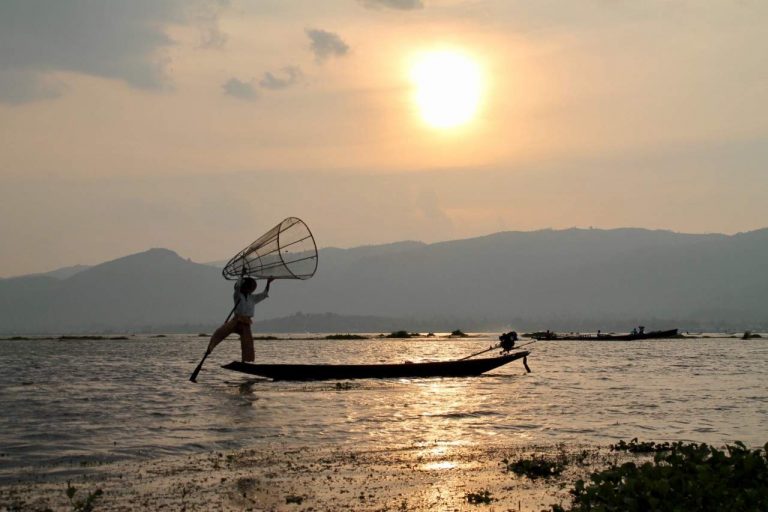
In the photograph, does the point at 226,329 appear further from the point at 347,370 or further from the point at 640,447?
the point at 640,447

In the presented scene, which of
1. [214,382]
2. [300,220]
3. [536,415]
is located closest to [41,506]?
[536,415]

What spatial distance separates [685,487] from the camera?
39.0ft

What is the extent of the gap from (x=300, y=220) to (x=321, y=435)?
47.6ft

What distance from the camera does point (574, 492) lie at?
13.3 m

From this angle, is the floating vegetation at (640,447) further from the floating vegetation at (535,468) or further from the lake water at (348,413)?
the floating vegetation at (535,468)

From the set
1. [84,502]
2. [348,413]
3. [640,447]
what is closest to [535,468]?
[640,447]

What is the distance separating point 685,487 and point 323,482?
6418 mm

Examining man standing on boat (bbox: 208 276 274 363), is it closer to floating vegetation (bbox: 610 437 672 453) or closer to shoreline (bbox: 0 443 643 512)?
shoreline (bbox: 0 443 643 512)

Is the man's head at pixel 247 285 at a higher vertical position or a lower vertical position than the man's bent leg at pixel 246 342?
higher

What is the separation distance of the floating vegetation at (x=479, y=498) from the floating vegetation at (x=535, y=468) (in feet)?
6.12

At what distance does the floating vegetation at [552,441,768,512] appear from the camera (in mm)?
11406

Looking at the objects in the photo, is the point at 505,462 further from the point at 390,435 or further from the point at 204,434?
the point at 204,434

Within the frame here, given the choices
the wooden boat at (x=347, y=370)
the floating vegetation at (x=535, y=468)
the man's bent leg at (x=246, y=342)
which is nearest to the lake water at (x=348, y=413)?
the wooden boat at (x=347, y=370)

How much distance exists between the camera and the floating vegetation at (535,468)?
52.0 feet
